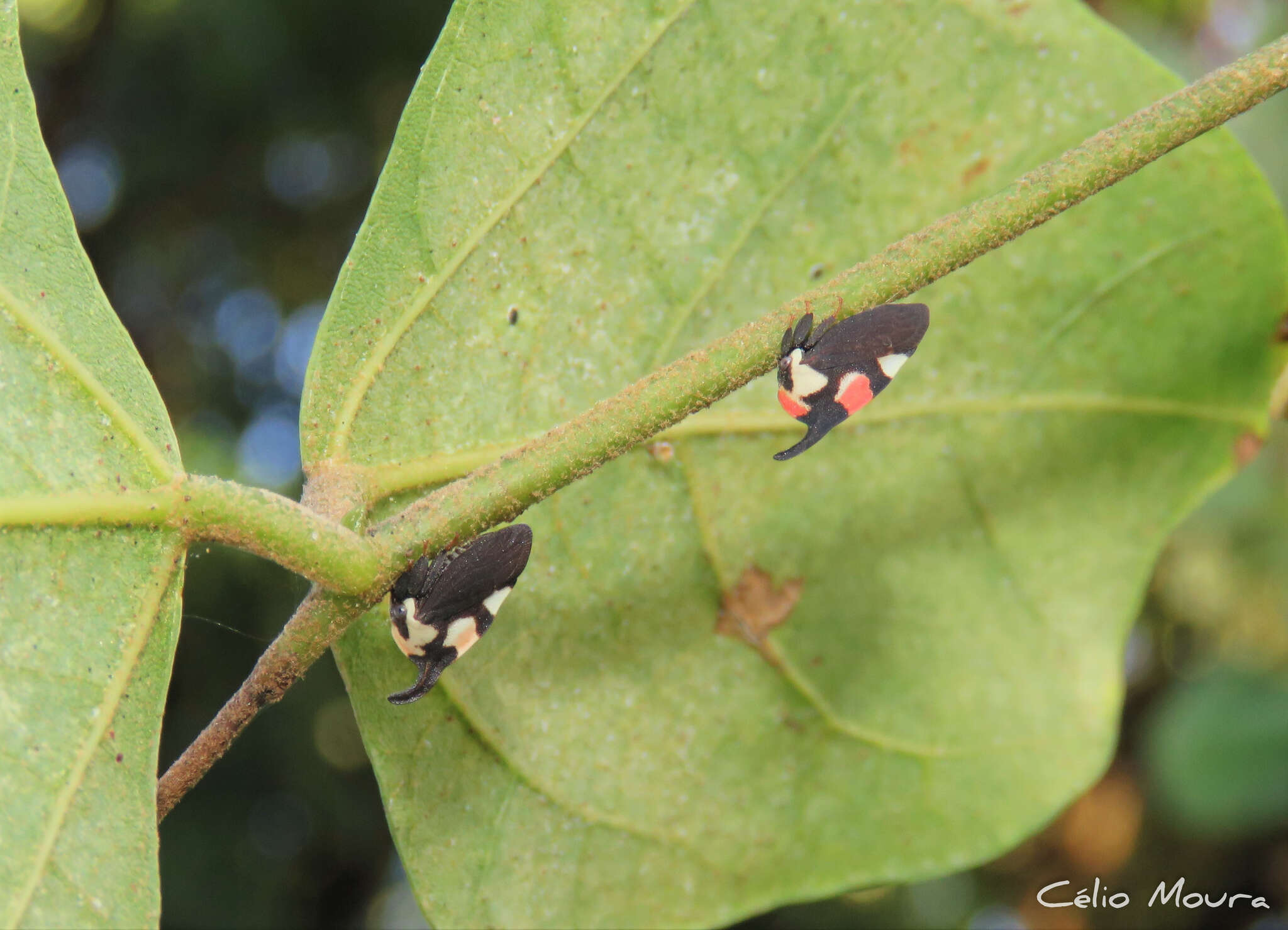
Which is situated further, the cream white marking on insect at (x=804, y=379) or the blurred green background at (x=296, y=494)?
the blurred green background at (x=296, y=494)

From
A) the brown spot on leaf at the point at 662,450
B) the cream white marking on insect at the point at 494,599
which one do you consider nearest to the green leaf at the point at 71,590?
the cream white marking on insect at the point at 494,599

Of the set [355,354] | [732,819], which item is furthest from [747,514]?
[355,354]

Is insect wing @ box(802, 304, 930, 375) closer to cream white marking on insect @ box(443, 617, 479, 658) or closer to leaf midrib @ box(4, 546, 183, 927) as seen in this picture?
cream white marking on insect @ box(443, 617, 479, 658)

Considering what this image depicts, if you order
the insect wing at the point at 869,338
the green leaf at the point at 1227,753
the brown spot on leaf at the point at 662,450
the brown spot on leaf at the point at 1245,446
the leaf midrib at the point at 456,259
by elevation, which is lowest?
the green leaf at the point at 1227,753

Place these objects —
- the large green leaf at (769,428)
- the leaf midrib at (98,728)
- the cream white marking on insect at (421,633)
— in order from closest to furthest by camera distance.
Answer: the leaf midrib at (98,728), the cream white marking on insect at (421,633), the large green leaf at (769,428)

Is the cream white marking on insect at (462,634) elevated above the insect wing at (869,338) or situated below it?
below

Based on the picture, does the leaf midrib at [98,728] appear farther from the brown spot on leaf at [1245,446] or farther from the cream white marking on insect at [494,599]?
the brown spot on leaf at [1245,446]

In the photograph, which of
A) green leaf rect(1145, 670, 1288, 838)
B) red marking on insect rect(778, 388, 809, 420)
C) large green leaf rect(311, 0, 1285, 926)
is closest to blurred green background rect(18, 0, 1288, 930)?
green leaf rect(1145, 670, 1288, 838)
